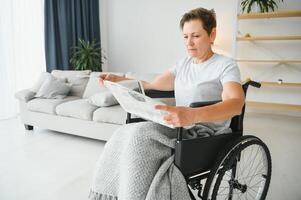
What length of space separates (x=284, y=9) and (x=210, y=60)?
2.96 metres

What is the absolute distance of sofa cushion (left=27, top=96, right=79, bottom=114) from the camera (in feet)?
9.25

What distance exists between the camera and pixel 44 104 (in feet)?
9.36

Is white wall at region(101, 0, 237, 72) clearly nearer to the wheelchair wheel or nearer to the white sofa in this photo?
the white sofa

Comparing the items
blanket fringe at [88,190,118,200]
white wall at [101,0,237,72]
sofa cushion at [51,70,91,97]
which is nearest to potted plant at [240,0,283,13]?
white wall at [101,0,237,72]

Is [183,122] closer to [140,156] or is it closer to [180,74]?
[140,156]

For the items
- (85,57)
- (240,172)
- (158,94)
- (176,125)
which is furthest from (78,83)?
(176,125)

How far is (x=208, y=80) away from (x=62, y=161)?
150 centimetres

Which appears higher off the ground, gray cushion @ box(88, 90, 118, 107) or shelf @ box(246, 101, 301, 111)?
gray cushion @ box(88, 90, 118, 107)

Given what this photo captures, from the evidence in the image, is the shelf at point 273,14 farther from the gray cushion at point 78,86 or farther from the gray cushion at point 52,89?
the gray cushion at point 52,89

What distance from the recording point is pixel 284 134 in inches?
113

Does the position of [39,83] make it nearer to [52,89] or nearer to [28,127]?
[52,89]

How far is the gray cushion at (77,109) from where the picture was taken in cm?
258

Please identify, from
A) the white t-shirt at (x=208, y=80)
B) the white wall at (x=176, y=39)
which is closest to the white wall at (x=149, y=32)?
the white wall at (x=176, y=39)

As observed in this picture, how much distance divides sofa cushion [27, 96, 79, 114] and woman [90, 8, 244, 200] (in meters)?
1.60
